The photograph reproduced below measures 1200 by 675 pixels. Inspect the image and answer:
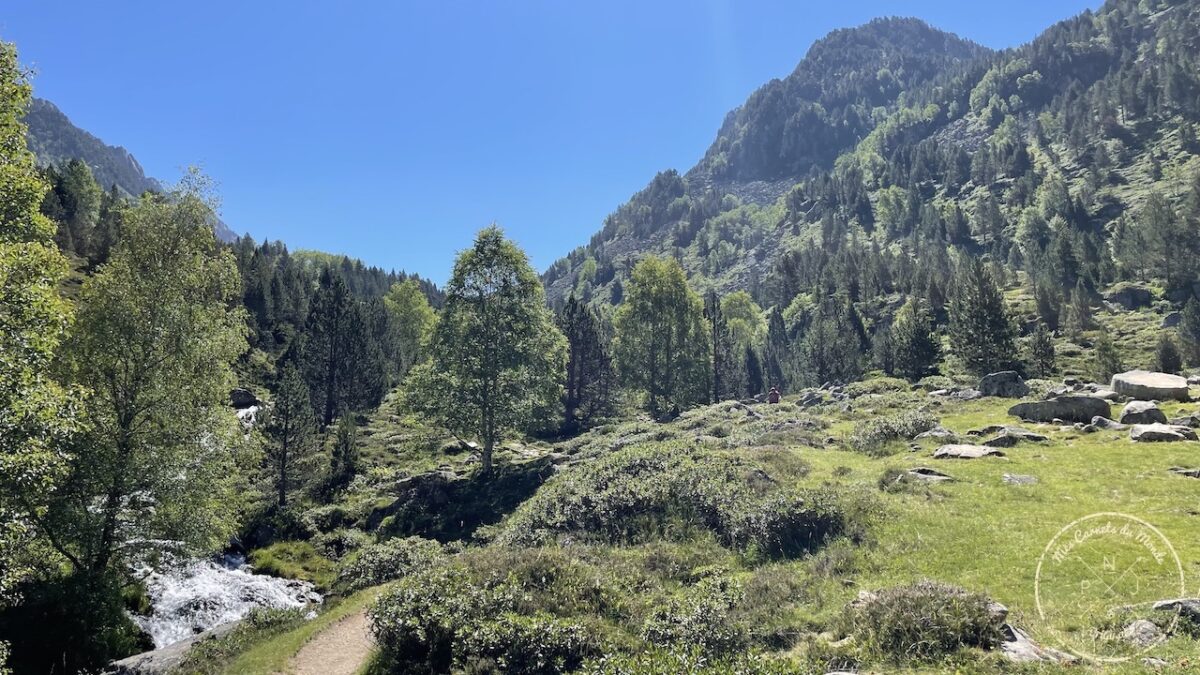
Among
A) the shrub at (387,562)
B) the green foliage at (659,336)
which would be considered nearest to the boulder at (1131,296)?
the green foliage at (659,336)

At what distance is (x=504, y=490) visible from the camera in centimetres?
3850

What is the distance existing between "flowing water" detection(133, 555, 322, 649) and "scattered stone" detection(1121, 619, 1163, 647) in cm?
2952

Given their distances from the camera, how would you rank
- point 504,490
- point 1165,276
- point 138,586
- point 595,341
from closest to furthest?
point 138,586 < point 504,490 < point 595,341 < point 1165,276

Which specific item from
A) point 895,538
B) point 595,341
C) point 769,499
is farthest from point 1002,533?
point 595,341

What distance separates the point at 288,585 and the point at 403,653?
20.0 metres

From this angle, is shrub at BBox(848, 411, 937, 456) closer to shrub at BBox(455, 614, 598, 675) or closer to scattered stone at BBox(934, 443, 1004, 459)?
scattered stone at BBox(934, 443, 1004, 459)

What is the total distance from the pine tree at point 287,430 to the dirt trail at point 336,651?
1036 inches

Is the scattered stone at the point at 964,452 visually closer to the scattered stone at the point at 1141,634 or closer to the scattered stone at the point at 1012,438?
the scattered stone at the point at 1012,438

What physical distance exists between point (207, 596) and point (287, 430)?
712 inches

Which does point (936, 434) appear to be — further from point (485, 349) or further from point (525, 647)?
point (485, 349)

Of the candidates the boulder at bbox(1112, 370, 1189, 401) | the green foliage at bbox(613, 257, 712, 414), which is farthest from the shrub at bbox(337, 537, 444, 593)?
the green foliage at bbox(613, 257, 712, 414)

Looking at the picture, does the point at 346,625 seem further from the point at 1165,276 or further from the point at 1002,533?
the point at 1165,276

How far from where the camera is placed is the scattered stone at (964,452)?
26.8 meters

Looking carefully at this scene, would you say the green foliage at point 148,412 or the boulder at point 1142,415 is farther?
the boulder at point 1142,415
